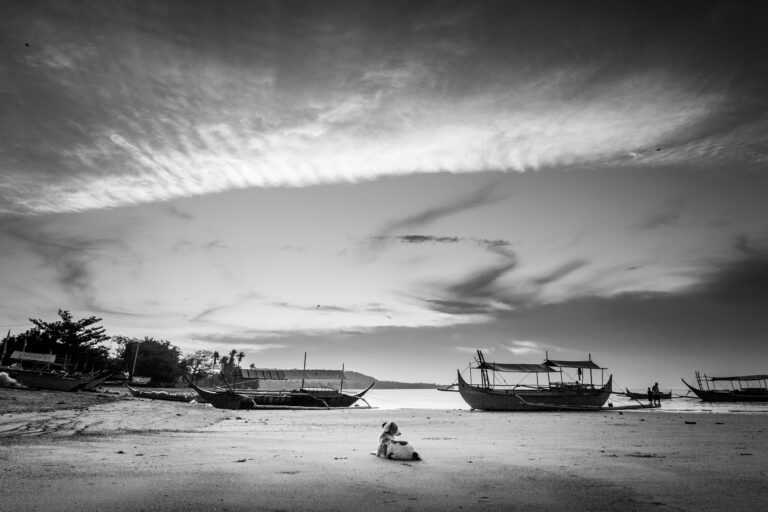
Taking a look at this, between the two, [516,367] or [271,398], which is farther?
[516,367]

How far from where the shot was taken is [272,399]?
1522 inches

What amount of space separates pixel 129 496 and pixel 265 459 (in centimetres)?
320

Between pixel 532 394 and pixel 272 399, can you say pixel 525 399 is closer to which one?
pixel 532 394

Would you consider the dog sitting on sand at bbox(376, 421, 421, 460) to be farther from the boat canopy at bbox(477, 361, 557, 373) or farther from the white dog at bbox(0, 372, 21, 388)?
the white dog at bbox(0, 372, 21, 388)

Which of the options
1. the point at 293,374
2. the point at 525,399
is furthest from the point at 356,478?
the point at 293,374

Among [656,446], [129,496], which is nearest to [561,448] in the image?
[656,446]

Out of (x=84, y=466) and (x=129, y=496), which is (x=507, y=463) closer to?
(x=129, y=496)

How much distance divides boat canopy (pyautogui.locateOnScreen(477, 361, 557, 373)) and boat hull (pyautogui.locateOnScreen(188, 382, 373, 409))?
1509 cm

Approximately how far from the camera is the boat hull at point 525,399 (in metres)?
35.5

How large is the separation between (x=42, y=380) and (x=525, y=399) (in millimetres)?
41209

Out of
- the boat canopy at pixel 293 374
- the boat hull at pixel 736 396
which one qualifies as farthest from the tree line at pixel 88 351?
the boat hull at pixel 736 396

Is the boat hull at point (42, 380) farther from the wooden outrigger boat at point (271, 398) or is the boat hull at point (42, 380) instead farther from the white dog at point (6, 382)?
the wooden outrigger boat at point (271, 398)

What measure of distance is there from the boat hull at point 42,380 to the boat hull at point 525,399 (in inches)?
1366

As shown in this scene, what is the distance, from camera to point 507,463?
7.56 meters
